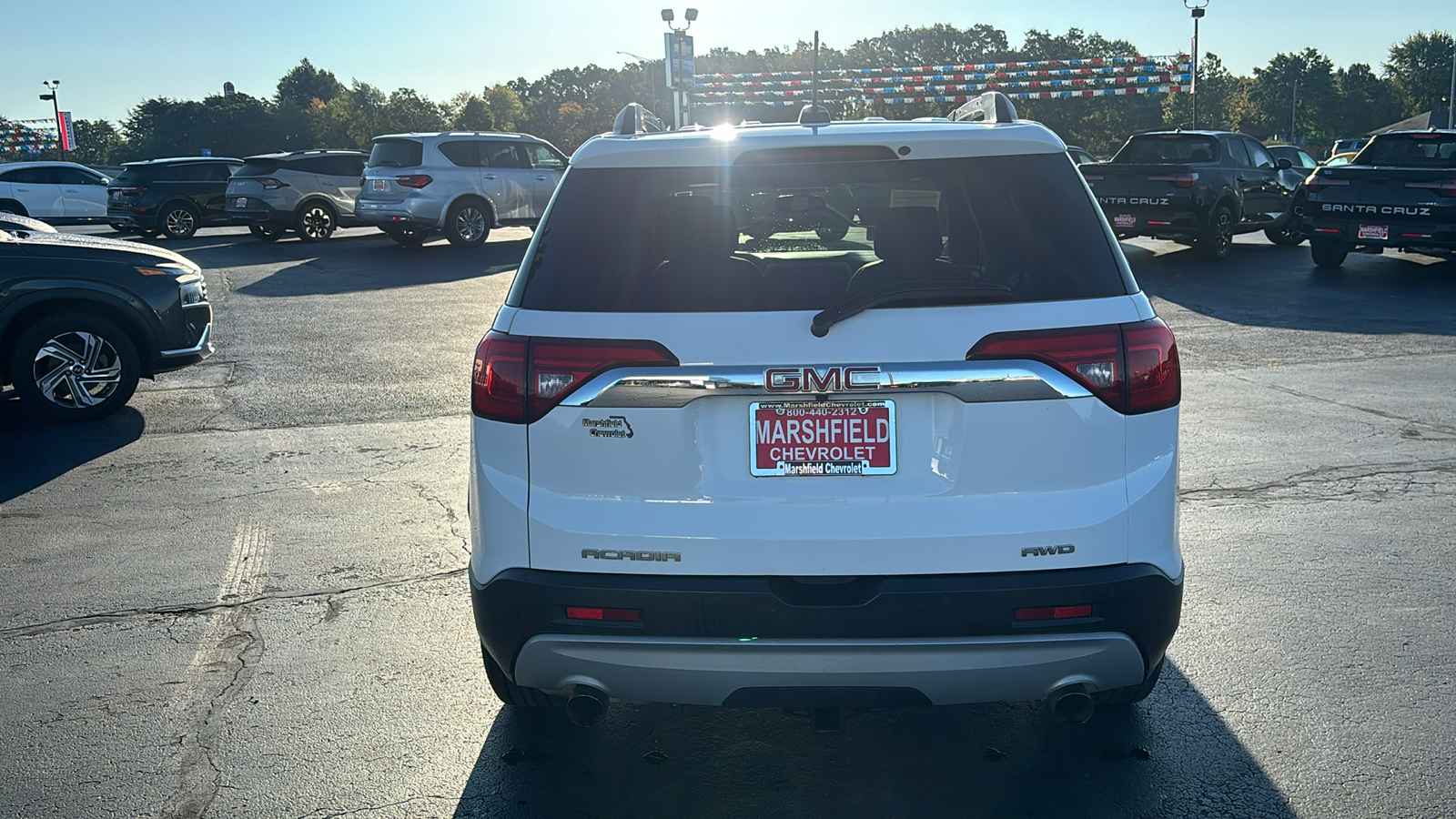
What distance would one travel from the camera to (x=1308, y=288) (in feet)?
47.4

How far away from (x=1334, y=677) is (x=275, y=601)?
391cm

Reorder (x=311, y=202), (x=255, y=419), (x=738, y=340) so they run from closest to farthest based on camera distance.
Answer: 1. (x=738, y=340)
2. (x=255, y=419)
3. (x=311, y=202)

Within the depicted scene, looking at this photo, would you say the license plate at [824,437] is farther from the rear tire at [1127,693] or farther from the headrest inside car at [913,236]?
the rear tire at [1127,693]

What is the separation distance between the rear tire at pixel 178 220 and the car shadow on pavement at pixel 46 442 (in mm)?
16266

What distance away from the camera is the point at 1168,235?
55.2 ft

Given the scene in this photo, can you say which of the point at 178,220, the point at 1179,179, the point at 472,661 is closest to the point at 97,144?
the point at 178,220

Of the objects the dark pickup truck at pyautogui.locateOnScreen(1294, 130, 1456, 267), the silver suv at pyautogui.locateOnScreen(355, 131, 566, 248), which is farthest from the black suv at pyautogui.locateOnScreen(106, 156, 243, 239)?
the dark pickup truck at pyautogui.locateOnScreen(1294, 130, 1456, 267)

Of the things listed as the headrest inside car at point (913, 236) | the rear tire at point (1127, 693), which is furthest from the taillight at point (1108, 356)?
the rear tire at point (1127, 693)

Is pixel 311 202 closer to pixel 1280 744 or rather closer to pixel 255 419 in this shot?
pixel 255 419

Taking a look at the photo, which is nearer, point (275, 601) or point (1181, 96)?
point (275, 601)

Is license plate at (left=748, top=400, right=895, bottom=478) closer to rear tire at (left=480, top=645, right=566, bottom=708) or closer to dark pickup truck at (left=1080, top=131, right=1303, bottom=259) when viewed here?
rear tire at (left=480, top=645, right=566, bottom=708)

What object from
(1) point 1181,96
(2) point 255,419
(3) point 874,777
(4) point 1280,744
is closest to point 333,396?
(2) point 255,419

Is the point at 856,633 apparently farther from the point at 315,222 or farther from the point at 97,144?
the point at 97,144

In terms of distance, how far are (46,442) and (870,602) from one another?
22.7ft
